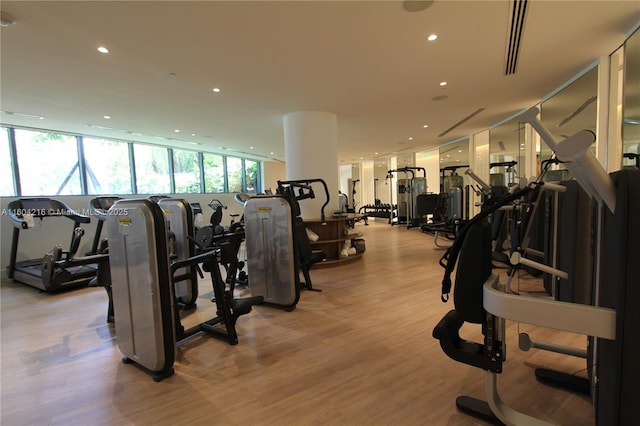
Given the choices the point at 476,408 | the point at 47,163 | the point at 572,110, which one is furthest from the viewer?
the point at 47,163

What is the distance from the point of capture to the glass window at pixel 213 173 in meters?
11.8

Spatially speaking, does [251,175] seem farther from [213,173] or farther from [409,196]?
[409,196]

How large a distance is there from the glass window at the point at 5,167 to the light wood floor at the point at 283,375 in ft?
15.0

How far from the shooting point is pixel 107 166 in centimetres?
845

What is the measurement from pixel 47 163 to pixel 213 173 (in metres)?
5.44

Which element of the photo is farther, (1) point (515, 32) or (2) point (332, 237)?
(2) point (332, 237)

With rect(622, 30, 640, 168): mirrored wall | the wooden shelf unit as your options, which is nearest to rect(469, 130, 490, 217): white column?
rect(622, 30, 640, 168): mirrored wall

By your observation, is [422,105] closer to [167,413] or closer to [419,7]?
[419,7]

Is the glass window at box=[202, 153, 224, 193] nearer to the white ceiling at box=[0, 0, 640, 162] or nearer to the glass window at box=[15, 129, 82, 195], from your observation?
the glass window at box=[15, 129, 82, 195]

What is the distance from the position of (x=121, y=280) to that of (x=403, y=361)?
7.87 ft

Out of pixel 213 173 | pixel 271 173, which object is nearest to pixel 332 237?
pixel 213 173

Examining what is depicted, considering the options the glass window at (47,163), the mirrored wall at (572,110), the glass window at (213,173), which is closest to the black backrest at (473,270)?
the mirrored wall at (572,110)

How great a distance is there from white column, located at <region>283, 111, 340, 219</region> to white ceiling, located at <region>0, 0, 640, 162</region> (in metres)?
0.31

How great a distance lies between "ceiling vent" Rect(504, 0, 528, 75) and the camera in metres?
2.89
